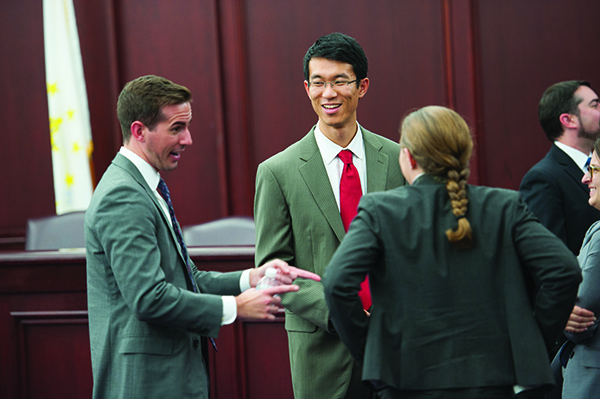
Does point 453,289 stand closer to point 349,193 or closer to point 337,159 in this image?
point 349,193

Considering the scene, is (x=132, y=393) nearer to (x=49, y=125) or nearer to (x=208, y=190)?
(x=208, y=190)

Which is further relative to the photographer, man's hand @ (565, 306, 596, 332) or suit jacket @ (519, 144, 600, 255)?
suit jacket @ (519, 144, 600, 255)

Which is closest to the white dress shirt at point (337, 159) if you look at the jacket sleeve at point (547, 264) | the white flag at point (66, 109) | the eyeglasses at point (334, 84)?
the eyeglasses at point (334, 84)

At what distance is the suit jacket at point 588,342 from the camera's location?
6.13 ft

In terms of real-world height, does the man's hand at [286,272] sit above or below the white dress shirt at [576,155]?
below

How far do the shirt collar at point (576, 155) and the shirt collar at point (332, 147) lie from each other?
1.17 m

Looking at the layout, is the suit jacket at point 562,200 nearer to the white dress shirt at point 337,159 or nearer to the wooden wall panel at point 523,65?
the white dress shirt at point 337,159

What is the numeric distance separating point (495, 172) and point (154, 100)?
3261 millimetres

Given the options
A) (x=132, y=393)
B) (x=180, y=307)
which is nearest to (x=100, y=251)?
(x=180, y=307)

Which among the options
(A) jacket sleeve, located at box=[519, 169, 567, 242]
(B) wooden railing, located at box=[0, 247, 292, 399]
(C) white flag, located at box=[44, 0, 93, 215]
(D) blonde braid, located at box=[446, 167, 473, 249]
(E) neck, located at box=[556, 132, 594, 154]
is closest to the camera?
(D) blonde braid, located at box=[446, 167, 473, 249]

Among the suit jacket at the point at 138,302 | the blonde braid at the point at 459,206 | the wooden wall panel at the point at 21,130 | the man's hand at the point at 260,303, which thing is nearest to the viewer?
the blonde braid at the point at 459,206

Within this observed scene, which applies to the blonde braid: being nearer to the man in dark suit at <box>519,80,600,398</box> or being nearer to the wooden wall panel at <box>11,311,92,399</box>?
the man in dark suit at <box>519,80,600,398</box>

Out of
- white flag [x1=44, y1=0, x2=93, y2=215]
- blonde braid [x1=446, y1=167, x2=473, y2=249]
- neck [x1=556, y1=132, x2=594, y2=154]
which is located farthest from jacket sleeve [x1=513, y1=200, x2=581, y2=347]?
white flag [x1=44, y1=0, x2=93, y2=215]

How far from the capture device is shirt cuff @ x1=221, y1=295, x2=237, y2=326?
1.66 metres
